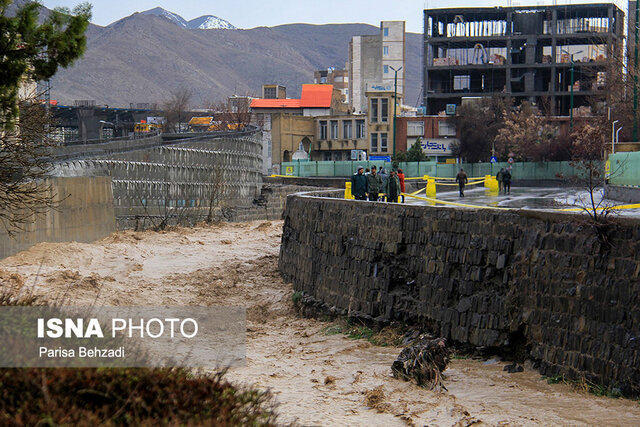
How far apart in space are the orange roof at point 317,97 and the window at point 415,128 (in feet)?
77.4

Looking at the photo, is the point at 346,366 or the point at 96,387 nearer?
the point at 96,387

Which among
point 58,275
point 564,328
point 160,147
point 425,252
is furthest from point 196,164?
point 564,328

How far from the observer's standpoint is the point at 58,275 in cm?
2238

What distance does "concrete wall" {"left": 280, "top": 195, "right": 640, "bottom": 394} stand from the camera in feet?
40.2

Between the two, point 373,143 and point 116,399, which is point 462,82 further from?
point 116,399

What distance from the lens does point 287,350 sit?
17344 millimetres

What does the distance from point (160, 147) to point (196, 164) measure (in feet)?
12.6

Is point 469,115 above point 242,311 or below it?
above

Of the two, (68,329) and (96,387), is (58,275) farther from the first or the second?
(96,387)

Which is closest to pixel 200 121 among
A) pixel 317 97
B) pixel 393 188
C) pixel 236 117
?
pixel 236 117

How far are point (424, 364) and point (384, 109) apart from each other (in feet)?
269

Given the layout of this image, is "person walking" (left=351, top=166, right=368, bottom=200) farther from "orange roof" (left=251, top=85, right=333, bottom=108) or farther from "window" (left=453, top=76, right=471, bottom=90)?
"orange roof" (left=251, top=85, right=333, bottom=108)

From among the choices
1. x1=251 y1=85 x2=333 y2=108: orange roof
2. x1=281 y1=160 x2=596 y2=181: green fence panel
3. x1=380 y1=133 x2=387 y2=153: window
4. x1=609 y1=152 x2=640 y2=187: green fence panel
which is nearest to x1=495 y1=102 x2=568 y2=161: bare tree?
x1=281 y1=160 x2=596 y2=181: green fence panel

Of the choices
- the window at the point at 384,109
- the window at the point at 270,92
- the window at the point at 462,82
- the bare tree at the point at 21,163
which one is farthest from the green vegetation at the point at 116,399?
the window at the point at 270,92
